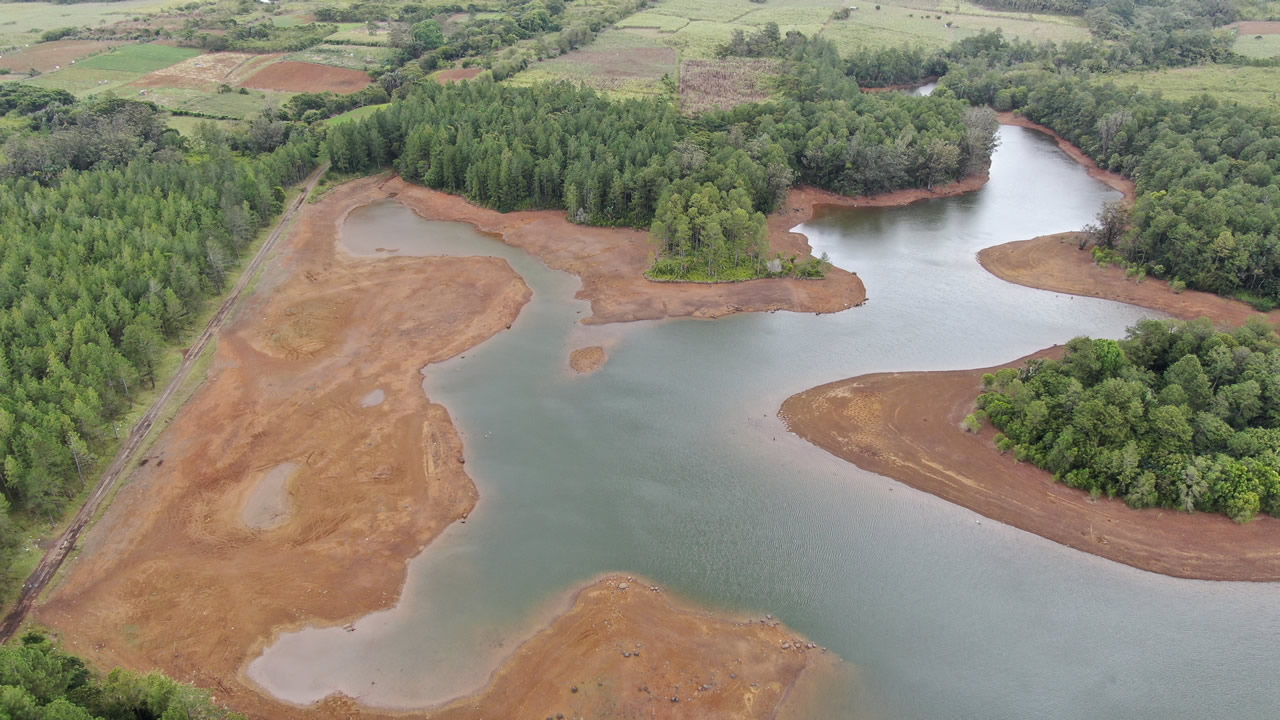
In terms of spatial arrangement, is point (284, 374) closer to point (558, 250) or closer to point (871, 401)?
point (558, 250)

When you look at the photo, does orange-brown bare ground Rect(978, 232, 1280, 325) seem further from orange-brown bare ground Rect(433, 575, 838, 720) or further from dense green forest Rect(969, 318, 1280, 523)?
orange-brown bare ground Rect(433, 575, 838, 720)

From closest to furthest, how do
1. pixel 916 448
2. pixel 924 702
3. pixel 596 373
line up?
pixel 924 702 → pixel 916 448 → pixel 596 373

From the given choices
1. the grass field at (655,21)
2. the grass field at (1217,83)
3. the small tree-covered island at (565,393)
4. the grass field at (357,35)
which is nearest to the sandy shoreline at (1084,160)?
the small tree-covered island at (565,393)

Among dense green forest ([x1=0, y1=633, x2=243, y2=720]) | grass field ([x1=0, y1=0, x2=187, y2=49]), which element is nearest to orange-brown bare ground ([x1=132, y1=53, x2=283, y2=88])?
grass field ([x1=0, y1=0, x2=187, y2=49])

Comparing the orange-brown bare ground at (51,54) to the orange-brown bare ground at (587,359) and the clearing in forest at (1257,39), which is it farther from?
the clearing in forest at (1257,39)

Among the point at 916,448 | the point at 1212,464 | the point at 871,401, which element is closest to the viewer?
the point at 1212,464

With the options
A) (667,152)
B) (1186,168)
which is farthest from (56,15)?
(1186,168)

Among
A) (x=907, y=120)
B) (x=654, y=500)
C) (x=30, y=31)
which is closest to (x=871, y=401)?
(x=654, y=500)
